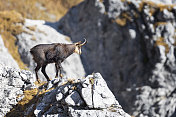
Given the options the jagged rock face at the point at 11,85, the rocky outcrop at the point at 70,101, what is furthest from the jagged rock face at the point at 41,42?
the rocky outcrop at the point at 70,101

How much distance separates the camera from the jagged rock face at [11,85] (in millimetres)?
10724

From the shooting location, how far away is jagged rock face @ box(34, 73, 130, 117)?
27.1 ft

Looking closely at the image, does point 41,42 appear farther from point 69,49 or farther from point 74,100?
point 74,100

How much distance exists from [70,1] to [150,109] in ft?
124

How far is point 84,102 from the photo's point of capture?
8.41 meters

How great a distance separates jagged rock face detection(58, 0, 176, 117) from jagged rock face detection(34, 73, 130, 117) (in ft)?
74.3

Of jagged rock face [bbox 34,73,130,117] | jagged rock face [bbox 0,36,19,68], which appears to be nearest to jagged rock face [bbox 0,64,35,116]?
jagged rock face [bbox 34,73,130,117]

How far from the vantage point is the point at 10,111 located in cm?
1060

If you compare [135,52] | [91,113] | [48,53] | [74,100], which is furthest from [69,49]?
[135,52]

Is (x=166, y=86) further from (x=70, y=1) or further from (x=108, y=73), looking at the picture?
(x=70, y=1)

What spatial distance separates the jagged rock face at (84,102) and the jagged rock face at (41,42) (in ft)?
64.1

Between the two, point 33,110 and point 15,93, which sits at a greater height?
point 15,93

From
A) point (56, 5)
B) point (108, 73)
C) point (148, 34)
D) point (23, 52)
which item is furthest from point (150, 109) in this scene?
point (56, 5)

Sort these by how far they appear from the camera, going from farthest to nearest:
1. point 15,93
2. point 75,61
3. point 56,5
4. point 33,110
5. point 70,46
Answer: point 56,5 < point 75,61 < point 70,46 < point 15,93 < point 33,110
